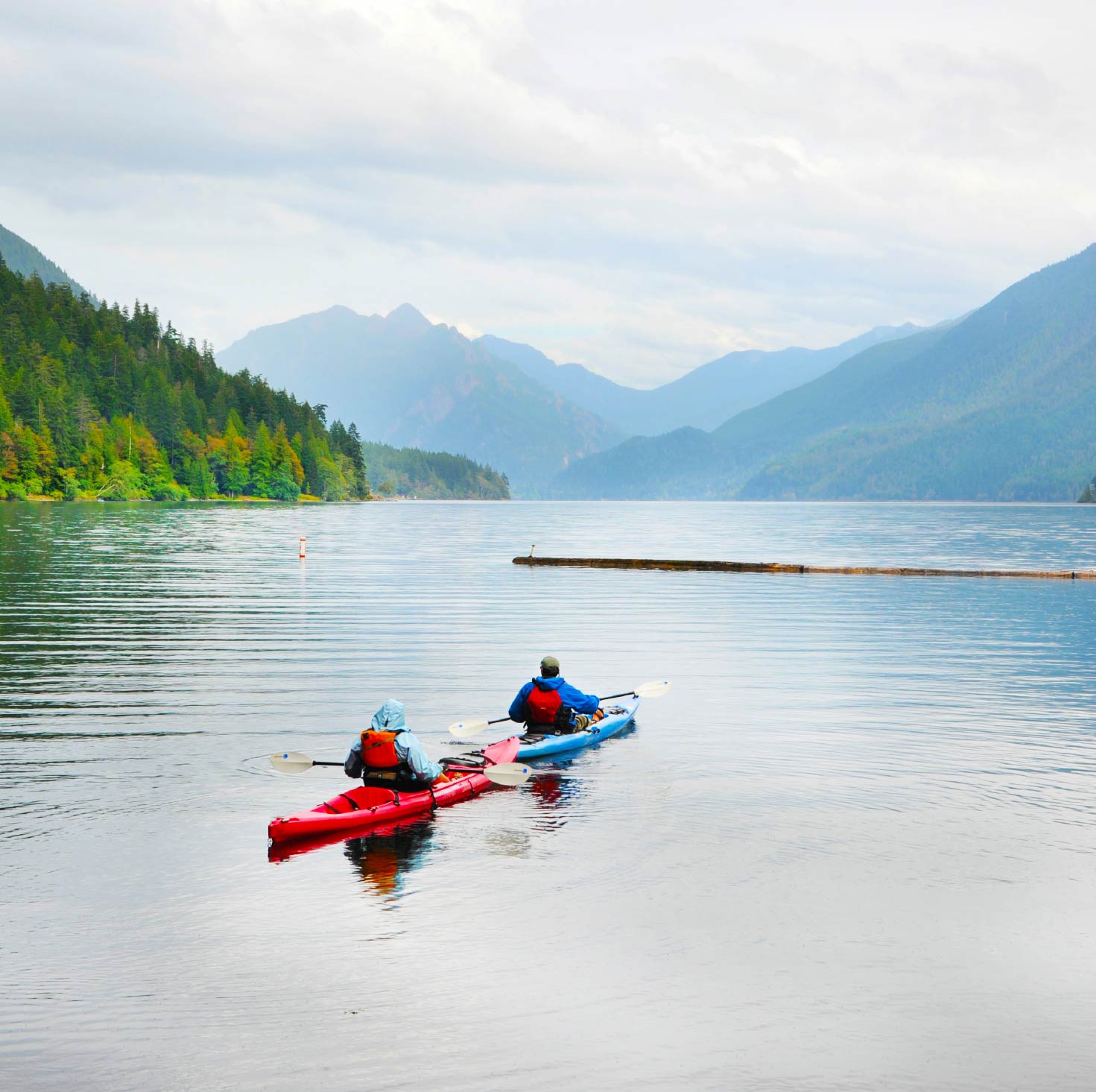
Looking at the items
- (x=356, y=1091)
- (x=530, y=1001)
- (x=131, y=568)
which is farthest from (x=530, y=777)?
(x=131, y=568)

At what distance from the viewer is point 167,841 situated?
1909cm

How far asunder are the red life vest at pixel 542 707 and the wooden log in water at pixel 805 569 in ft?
201

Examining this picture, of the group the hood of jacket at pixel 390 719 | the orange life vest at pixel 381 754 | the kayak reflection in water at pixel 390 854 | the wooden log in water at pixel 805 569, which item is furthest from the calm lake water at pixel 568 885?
the wooden log in water at pixel 805 569

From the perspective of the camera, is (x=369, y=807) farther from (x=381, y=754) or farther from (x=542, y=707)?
(x=542, y=707)

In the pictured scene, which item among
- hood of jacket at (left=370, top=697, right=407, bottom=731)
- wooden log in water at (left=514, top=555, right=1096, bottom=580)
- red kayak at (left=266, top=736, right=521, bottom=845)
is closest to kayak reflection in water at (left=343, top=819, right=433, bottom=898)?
red kayak at (left=266, top=736, right=521, bottom=845)

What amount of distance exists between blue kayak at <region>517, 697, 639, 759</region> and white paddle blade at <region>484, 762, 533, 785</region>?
114 inches

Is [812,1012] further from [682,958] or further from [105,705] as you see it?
[105,705]

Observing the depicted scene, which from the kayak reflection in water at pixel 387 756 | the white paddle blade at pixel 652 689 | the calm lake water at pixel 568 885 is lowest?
the calm lake water at pixel 568 885

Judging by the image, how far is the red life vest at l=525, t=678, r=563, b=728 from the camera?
27.0 m

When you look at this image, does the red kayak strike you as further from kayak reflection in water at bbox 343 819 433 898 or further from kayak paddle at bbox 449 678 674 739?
kayak paddle at bbox 449 678 674 739

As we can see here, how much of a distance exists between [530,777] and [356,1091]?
1361cm

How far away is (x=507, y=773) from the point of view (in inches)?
891

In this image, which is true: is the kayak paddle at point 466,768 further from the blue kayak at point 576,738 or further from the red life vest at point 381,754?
the blue kayak at point 576,738

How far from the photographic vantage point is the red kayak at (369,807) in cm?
1900
